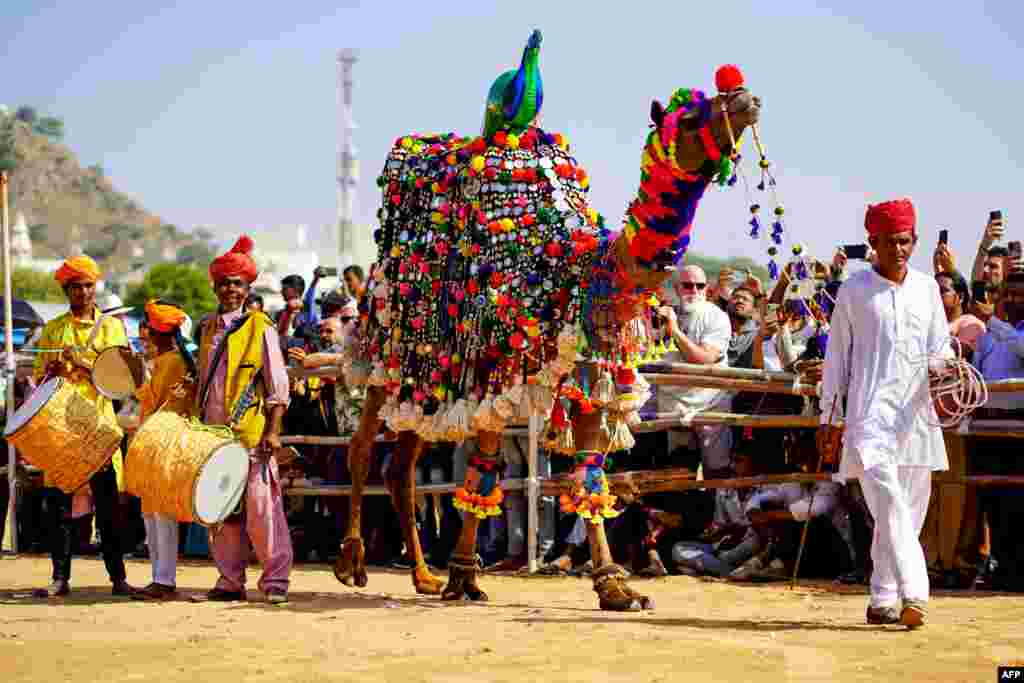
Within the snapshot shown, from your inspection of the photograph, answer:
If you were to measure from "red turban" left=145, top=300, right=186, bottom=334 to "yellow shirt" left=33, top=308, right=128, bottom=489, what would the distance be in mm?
585

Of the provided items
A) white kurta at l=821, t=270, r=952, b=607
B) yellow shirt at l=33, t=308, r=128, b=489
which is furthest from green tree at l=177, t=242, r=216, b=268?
white kurta at l=821, t=270, r=952, b=607

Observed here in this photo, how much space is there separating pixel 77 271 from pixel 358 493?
247cm

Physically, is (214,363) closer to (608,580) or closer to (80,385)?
(80,385)

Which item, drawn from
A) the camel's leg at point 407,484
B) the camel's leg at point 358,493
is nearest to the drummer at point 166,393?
the camel's leg at point 358,493

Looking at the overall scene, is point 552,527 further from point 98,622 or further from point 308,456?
point 98,622

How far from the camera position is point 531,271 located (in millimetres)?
10031

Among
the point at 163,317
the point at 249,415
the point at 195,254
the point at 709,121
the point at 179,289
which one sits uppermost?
the point at 195,254

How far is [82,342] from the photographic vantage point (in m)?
11.9

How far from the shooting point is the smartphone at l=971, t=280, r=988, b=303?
12.2m

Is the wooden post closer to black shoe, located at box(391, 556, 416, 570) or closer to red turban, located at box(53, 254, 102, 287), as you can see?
red turban, located at box(53, 254, 102, 287)

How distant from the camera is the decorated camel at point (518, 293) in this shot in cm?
951

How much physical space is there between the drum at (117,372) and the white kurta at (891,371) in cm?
476

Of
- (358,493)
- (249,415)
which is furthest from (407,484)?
(249,415)

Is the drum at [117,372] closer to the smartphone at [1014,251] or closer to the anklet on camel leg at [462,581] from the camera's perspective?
the anklet on camel leg at [462,581]
